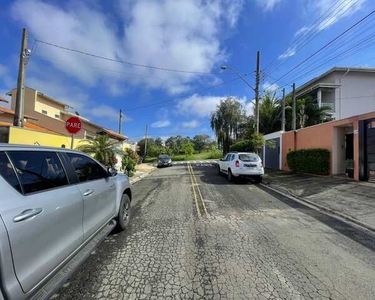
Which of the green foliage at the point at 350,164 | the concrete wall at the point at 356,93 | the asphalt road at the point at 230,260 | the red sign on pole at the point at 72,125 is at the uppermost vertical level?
the concrete wall at the point at 356,93

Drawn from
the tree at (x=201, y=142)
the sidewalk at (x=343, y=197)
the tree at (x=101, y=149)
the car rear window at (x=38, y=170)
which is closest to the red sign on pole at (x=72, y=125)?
the tree at (x=101, y=149)

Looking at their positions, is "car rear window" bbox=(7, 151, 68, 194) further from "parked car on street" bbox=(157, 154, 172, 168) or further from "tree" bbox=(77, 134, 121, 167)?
"parked car on street" bbox=(157, 154, 172, 168)

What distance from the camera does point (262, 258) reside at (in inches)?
160

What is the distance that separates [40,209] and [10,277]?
2.16 feet

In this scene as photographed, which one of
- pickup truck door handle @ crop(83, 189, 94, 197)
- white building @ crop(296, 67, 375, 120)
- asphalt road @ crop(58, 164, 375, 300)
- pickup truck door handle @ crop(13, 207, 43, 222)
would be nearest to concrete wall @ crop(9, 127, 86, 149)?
pickup truck door handle @ crop(83, 189, 94, 197)

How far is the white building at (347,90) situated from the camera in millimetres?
29688

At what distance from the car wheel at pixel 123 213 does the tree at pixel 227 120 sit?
40417 millimetres

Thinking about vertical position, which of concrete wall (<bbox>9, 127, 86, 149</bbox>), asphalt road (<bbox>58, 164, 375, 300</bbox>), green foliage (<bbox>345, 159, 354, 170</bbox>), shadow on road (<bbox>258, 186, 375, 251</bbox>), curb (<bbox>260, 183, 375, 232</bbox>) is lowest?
asphalt road (<bbox>58, 164, 375, 300</bbox>)

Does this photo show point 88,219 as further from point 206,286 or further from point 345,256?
point 345,256

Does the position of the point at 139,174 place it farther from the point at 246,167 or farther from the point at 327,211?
the point at 327,211

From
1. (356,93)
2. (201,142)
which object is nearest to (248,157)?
(356,93)

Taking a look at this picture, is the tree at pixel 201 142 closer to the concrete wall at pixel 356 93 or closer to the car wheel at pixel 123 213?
the concrete wall at pixel 356 93

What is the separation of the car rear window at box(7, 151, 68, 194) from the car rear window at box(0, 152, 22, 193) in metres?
0.07

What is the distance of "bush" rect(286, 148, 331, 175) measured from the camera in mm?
14430
